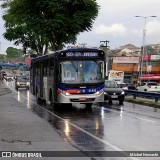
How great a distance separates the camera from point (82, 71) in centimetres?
2308

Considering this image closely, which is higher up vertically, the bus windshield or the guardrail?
the bus windshield

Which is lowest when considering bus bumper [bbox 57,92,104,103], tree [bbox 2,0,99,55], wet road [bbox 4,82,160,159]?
wet road [bbox 4,82,160,159]

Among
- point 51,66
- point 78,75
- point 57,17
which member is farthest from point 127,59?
point 78,75

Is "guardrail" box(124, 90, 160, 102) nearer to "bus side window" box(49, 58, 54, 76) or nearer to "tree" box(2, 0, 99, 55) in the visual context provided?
"bus side window" box(49, 58, 54, 76)

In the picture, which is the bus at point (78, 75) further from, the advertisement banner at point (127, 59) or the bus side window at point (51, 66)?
the advertisement banner at point (127, 59)

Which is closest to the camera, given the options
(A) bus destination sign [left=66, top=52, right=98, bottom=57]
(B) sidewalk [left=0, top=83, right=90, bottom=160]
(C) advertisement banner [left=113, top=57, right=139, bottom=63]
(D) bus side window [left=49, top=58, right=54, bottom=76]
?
(B) sidewalk [left=0, top=83, right=90, bottom=160]

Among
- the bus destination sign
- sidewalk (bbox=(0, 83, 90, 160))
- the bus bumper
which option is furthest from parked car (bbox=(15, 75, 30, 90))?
sidewalk (bbox=(0, 83, 90, 160))

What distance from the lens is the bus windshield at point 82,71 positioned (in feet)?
75.4

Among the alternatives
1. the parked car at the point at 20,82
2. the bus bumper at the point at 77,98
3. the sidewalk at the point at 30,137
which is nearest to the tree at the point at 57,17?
the parked car at the point at 20,82

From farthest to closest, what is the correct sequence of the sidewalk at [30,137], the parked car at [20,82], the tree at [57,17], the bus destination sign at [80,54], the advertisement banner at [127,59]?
the advertisement banner at [127,59] < the parked car at [20,82] < the tree at [57,17] < the bus destination sign at [80,54] < the sidewalk at [30,137]

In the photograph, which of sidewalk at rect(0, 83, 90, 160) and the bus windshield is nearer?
sidewalk at rect(0, 83, 90, 160)

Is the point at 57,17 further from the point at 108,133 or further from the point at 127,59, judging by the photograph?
the point at 127,59

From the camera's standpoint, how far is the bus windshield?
23.0 meters

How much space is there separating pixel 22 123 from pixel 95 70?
6911 mm
